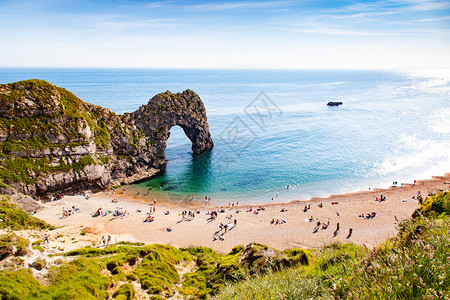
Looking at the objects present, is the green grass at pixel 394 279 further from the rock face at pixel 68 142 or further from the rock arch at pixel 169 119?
the rock arch at pixel 169 119

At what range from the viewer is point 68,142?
1742 inches

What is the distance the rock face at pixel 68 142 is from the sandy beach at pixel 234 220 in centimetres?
422

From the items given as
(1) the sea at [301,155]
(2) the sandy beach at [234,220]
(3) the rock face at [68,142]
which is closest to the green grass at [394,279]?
(2) the sandy beach at [234,220]

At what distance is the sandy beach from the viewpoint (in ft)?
108

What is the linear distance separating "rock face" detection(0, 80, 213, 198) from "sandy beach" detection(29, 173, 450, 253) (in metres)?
4.22

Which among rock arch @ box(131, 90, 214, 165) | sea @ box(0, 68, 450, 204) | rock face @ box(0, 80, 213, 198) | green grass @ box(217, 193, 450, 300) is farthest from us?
rock arch @ box(131, 90, 214, 165)

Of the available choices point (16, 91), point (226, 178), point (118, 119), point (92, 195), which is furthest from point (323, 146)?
point (16, 91)

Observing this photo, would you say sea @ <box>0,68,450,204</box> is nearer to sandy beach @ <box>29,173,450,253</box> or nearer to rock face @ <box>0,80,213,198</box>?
sandy beach @ <box>29,173,450,253</box>

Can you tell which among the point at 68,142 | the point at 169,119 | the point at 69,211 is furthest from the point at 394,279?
the point at 169,119

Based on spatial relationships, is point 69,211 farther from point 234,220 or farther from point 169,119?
point 169,119

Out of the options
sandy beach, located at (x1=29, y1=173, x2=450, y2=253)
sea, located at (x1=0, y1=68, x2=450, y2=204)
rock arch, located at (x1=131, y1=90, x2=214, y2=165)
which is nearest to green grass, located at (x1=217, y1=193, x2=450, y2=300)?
sandy beach, located at (x1=29, y1=173, x2=450, y2=253)

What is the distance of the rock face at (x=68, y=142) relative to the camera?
40.0 m

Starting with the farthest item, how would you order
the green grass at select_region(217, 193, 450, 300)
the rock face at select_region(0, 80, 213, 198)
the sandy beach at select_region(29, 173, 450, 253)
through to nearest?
the rock face at select_region(0, 80, 213, 198) < the sandy beach at select_region(29, 173, 450, 253) < the green grass at select_region(217, 193, 450, 300)

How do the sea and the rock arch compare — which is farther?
the rock arch
